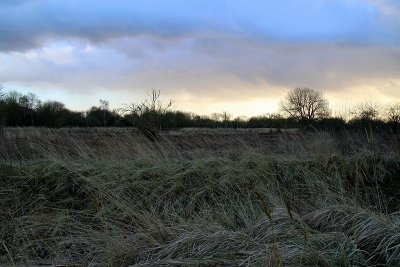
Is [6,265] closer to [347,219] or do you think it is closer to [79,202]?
[79,202]

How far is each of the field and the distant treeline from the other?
7.84 ft

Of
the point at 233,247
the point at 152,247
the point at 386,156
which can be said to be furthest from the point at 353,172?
the point at 152,247

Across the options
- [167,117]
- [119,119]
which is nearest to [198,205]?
[167,117]

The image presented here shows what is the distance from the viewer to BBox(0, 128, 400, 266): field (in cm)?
247

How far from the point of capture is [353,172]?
5449 mm

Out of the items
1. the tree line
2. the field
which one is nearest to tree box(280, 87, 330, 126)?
the tree line

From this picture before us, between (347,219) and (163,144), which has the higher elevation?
(163,144)

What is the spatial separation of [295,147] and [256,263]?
5.72m

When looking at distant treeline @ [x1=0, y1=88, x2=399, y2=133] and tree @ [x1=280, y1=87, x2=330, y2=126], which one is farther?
tree @ [x1=280, y1=87, x2=330, y2=126]

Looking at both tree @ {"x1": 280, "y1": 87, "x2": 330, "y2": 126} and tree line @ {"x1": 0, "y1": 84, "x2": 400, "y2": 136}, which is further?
tree @ {"x1": 280, "y1": 87, "x2": 330, "y2": 126}

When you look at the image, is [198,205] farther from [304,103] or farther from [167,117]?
[304,103]

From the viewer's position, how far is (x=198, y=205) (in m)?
4.40

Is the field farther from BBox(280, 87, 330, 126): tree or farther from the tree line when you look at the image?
BBox(280, 87, 330, 126): tree

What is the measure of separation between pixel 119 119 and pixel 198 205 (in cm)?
3686
